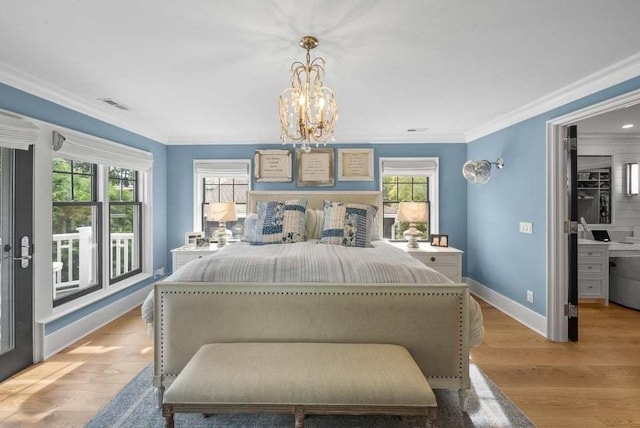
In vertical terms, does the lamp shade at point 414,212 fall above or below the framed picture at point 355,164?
below

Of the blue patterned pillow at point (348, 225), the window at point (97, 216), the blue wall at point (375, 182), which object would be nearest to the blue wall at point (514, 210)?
→ the blue wall at point (375, 182)

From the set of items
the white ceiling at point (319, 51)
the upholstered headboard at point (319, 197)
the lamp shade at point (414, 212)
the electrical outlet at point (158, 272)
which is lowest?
the electrical outlet at point (158, 272)

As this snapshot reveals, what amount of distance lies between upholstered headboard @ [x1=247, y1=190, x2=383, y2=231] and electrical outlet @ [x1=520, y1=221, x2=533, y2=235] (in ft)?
5.48

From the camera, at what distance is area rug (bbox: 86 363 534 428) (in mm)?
1850

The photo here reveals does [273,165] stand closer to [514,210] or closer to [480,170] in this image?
[480,170]

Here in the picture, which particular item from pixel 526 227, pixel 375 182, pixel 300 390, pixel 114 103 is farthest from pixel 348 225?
pixel 114 103

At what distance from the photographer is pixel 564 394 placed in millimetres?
2146

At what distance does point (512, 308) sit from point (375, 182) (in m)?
2.30

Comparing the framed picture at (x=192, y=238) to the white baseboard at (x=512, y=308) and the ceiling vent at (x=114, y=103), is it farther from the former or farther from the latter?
the white baseboard at (x=512, y=308)

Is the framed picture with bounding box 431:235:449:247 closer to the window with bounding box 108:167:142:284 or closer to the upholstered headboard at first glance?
the upholstered headboard

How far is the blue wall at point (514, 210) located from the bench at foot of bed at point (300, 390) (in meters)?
2.49

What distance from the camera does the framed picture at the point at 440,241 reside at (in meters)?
4.22

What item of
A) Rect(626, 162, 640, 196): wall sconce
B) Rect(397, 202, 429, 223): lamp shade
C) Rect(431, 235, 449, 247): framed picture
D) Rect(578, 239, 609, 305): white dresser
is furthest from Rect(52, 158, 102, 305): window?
Rect(626, 162, 640, 196): wall sconce

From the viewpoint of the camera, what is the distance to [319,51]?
208cm
